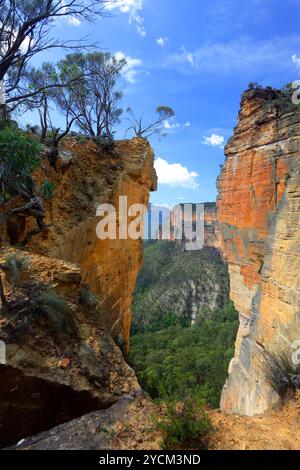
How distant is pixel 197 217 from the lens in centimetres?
6481

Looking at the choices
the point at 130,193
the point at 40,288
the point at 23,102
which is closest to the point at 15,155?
the point at 40,288

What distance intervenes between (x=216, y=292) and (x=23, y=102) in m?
49.0

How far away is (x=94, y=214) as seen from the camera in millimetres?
7602

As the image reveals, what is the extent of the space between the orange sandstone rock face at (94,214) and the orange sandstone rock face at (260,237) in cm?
375

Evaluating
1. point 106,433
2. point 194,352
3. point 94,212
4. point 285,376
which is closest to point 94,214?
point 94,212

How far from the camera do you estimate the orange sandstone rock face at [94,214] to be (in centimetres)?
684

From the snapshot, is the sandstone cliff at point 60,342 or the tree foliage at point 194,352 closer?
the sandstone cliff at point 60,342

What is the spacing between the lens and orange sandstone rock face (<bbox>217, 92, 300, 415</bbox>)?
25.2 ft

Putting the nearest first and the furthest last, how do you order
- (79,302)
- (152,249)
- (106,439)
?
1. (106,439)
2. (79,302)
3. (152,249)

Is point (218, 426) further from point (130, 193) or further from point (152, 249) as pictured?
point (152, 249)

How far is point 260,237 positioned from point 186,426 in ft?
25.9

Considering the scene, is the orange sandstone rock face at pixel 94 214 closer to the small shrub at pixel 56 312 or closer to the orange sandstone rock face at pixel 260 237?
the small shrub at pixel 56 312

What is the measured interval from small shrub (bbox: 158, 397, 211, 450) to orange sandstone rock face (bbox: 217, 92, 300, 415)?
4.59 metres

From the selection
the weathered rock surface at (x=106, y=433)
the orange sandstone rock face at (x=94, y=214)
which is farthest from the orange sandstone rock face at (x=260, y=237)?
the weathered rock surface at (x=106, y=433)
